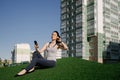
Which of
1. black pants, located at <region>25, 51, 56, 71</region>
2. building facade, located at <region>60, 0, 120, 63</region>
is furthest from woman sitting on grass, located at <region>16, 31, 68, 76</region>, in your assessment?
building facade, located at <region>60, 0, 120, 63</region>

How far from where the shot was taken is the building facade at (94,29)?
71.4 meters

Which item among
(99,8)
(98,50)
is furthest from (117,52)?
(99,8)

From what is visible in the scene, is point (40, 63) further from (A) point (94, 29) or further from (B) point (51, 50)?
(A) point (94, 29)

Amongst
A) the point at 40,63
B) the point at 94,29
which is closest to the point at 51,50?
the point at 40,63

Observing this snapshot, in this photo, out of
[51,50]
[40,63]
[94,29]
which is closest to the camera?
[40,63]

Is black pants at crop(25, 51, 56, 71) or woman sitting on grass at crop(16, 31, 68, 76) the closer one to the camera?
black pants at crop(25, 51, 56, 71)

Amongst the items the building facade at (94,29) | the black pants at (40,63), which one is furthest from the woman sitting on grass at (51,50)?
the building facade at (94,29)

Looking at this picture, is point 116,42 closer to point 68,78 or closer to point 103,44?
point 103,44

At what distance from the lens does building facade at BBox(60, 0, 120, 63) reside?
71375 millimetres

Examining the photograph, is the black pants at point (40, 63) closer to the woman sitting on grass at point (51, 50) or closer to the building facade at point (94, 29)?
the woman sitting on grass at point (51, 50)

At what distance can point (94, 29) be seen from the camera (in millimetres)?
71000

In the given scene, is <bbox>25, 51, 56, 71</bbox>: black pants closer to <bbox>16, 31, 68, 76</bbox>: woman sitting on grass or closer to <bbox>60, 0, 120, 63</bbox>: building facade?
<bbox>16, 31, 68, 76</bbox>: woman sitting on grass

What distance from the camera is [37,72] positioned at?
10844mm

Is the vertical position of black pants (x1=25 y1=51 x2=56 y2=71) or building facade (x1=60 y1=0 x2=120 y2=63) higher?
building facade (x1=60 y1=0 x2=120 y2=63)
